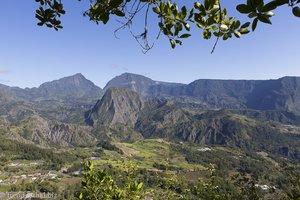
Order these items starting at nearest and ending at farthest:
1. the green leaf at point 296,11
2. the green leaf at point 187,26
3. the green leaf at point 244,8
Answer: the green leaf at point 296,11, the green leaf at point 244,8, the green leaf at point 187,26

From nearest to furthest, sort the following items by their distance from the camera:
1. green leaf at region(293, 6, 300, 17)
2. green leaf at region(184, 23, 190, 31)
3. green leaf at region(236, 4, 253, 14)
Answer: green leaf at region(293, 6, 300, 17)
green leaf at region(236, 4, 253, 14)
green leaf at region(184, 23, 190, 31)

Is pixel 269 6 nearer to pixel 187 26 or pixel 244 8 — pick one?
pixel 244 8

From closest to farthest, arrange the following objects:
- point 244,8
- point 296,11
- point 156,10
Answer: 1. point 296,11
2. point 244,8
3. point 156,10

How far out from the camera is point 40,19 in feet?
15.3

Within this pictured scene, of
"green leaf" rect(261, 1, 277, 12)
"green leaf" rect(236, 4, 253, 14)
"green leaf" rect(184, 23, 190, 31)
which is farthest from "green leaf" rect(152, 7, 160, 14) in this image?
"green leaf" rect(261, 1, 277, 12)

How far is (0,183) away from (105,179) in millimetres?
217150

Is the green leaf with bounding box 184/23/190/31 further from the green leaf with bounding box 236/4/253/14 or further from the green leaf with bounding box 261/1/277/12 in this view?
the green leaf with bounding box 261/1/277/12

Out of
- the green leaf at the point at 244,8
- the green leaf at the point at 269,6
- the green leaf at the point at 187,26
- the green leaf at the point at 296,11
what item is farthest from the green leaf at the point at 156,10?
the green leaf at the point at 296,11

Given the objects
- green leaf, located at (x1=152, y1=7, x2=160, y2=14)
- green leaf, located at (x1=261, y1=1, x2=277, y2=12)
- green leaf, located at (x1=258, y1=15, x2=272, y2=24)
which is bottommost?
green leaf, located at (x1=258, y1=15, x2=272, y2=24)

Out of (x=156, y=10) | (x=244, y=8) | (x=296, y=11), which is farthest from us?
(x=156, y=10)

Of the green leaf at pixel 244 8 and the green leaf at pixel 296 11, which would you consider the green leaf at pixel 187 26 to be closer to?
the green leaf at pixel 244 8

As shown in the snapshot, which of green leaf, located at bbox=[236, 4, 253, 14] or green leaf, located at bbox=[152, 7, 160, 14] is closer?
green leaf, located at bbox=[236, 4, 253, 14]

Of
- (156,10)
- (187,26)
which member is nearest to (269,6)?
(187,26)

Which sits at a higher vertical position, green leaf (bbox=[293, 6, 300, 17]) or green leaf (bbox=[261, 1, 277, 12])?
green leaf (bbox=[261, 1, 277, 12])
